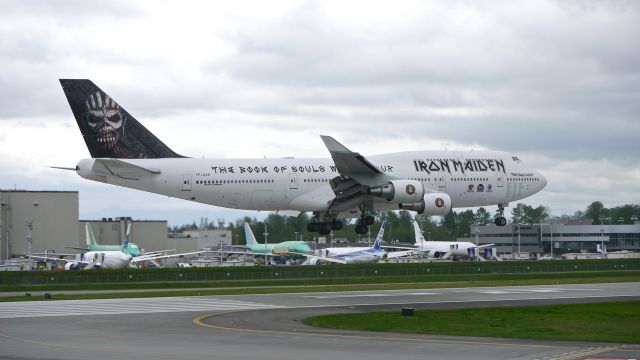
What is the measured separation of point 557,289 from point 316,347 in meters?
37.7

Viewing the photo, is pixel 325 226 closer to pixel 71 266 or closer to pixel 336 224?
pixel 336 224

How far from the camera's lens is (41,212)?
435 feet

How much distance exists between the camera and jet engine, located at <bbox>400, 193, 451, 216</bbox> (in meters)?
65.5

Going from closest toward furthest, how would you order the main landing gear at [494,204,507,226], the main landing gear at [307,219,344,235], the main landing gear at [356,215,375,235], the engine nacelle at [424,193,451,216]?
the engine nacelle at [424,193,451,216] < the main landing gear at [356,215,375,235] < the main landing gear at [307,219,344,235] < the main landing gear at [494,204,507,226]

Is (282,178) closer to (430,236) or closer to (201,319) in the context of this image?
(201,319)

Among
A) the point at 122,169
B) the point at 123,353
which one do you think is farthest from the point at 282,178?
the point at 123,353

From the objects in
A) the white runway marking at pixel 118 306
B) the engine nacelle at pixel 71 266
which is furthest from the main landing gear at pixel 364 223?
the engine nacelle at pixel 71 266

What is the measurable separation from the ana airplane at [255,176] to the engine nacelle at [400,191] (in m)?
0.07

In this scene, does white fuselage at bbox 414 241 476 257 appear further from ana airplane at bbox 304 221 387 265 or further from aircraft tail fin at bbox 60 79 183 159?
aircraft tail fin at bbox 60 79 183 159

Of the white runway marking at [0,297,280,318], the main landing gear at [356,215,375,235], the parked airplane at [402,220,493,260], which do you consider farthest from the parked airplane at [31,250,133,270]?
the white runway marking at [0,297,280,318]

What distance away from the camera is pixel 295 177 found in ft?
216

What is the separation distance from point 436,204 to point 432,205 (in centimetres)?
30

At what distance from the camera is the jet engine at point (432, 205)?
65500 millimetres

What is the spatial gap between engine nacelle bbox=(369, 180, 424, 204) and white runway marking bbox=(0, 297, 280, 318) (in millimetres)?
14627
